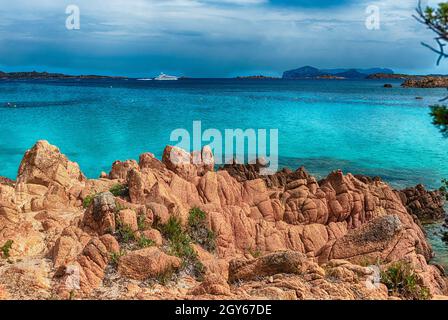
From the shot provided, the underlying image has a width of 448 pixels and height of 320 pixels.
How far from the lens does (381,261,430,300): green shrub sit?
13.3 meters

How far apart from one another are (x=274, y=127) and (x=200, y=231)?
5775 cm

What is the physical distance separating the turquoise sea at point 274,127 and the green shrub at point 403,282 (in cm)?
1421

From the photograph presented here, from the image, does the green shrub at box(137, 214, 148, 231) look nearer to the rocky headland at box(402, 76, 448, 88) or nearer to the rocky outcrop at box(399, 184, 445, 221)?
the rocky outcrop at box(399, 184, 445, 221)

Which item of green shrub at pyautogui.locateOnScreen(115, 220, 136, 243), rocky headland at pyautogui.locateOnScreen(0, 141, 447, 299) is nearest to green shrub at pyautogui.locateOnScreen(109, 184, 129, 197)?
rocky headland at pyautogui.locateOnScreen(0, 141, 447, 299)

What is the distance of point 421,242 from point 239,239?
10.4m

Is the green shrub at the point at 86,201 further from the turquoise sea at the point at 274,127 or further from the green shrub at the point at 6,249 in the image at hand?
the turquoise sea at the point at 274,127

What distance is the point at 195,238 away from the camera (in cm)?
1936

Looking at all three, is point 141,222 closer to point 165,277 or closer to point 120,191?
point 165,277

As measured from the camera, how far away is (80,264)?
48.6 feet

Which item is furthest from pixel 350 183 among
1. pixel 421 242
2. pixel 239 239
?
pixel 239 239

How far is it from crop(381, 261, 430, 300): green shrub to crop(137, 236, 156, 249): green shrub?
7.46 meters
